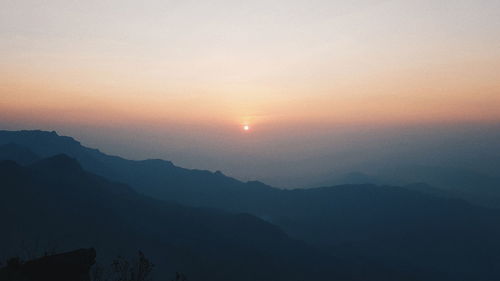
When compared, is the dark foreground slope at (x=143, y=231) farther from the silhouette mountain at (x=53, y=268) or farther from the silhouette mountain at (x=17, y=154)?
the silhouette mountain at (x=53, y=268)

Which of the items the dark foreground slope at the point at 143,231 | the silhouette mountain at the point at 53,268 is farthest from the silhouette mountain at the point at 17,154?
the silhouette mountain at the point at 53,268

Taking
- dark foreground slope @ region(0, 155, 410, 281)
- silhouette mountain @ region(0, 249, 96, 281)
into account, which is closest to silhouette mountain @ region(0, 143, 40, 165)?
dark foreground slope @ region(0, 155, 410, 281)

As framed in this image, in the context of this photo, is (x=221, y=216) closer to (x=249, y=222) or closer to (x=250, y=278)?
(x=249, y=222)

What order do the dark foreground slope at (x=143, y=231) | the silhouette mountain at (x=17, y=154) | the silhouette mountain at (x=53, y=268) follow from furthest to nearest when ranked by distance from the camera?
the silhouette mountain at (x=17, y=154)
the dark foreground slope at (x=143, y=231)
the silhouette mountain at (x=53, y=268)

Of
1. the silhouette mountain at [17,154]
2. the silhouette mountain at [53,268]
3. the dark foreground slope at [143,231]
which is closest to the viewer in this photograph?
the silhouette mountain at [53,268]

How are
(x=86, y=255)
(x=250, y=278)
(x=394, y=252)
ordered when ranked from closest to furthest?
(x=86, y=255), (x=250, y=278), (x=394, y=252)

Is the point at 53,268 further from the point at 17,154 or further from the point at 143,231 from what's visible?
the point at 17,154

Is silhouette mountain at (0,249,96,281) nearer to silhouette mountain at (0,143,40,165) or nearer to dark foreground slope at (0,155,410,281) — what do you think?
dark foreground slope at (0,155,410,281)

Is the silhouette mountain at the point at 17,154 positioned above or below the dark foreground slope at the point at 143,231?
above

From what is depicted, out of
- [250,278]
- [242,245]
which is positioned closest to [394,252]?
[242,245]
